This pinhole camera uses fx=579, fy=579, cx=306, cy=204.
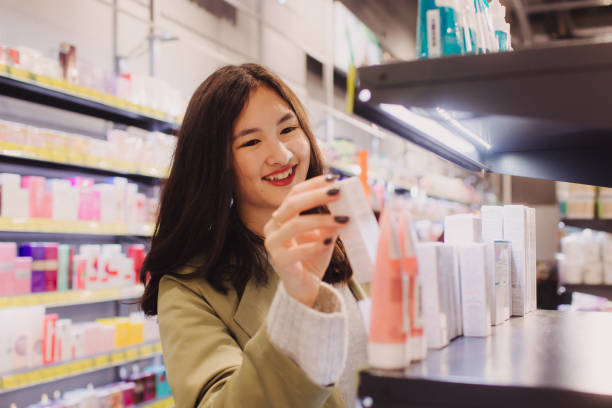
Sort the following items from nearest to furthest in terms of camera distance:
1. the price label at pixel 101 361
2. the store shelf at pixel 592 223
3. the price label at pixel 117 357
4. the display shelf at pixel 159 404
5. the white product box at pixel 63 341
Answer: the white product box at pixel 63 341, the price label at pixel 101 361, the price label at pixel 117 357, the display shelf at pixel 159 404, the store shelf at pixel 592 223

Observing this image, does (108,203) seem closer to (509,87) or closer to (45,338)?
(45,338)

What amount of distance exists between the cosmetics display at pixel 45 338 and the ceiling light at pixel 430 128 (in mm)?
2262

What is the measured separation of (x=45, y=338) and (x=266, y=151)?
193 centimetres

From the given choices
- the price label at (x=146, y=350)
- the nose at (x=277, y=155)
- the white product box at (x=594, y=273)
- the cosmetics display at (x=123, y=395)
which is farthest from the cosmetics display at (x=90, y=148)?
the white product box at (x=594, y=273)

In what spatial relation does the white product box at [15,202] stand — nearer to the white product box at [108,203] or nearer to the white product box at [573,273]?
the white product box at [108,203]

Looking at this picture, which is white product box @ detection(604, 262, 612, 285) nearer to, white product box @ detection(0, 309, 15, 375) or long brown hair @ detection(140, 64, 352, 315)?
long brown hair @ detection(140, 64, 352, 315)

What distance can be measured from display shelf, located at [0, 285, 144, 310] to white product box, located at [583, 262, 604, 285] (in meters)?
4.04

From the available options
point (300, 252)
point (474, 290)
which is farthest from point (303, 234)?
point (474, 290)

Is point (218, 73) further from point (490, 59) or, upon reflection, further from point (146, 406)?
point (146, 406)

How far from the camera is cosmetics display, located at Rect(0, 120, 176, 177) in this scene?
2637 millimetres

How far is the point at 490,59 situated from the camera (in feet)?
2.71

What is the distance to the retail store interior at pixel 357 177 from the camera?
31.4 inches

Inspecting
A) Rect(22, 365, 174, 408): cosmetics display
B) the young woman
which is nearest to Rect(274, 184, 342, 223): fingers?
the young woman

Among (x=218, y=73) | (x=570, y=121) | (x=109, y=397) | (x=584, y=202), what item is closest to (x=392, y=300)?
(x=570, y=121)
